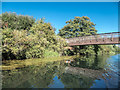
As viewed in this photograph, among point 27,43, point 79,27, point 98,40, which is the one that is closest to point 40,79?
point 27,43

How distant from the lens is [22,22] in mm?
22766

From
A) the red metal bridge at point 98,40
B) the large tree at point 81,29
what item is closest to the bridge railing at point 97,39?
the red metal bridge at point 98,40

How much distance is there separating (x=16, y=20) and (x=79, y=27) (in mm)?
17821

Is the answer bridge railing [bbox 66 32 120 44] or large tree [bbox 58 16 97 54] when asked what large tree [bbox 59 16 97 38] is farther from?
bridge railing [bbox 66 32 120 44]

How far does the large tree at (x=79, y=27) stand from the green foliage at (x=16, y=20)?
11994mm

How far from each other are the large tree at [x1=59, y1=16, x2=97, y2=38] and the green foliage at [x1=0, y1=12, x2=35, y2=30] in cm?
1199

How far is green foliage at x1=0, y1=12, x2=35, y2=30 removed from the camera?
69.5 ft

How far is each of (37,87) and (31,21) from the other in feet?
71.4

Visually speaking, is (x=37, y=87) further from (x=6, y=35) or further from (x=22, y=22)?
(x=22, y=22)

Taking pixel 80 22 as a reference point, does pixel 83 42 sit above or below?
below

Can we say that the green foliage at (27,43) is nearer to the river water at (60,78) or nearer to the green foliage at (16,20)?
the green foliage at (16,20)

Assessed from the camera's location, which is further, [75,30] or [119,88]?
[75,30]

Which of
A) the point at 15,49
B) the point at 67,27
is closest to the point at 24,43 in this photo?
the point at 15,49

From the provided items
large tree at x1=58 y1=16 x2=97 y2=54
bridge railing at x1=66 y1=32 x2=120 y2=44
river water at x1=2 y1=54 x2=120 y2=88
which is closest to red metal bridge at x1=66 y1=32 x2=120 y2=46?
bridge railing at x1=66 y1=32 x2=120 y2=44
